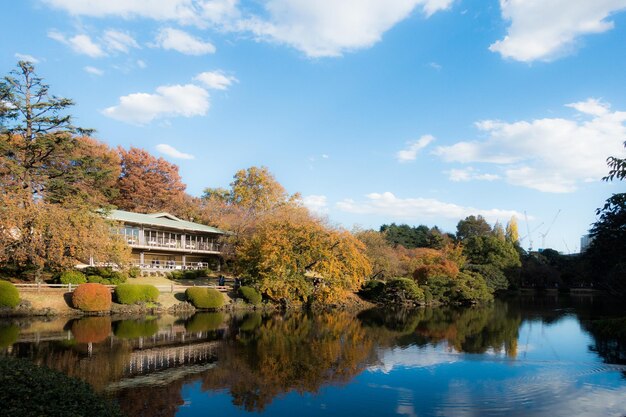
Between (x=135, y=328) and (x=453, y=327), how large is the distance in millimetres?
17728

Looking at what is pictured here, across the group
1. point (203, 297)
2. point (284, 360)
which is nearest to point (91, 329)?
point (203, 297)

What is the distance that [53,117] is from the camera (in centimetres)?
3319

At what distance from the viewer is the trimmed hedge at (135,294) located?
29297 mm

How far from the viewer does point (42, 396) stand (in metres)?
6.78

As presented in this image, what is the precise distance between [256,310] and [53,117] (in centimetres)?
2031

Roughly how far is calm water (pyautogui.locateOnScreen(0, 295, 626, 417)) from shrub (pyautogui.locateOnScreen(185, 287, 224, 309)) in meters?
5.04

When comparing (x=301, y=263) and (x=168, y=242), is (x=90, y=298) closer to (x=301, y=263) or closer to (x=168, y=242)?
(x=301, y=263)

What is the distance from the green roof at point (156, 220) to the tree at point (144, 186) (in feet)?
28.8

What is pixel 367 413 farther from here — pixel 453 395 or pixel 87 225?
pixel 87 225

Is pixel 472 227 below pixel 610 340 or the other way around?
A: the other way around

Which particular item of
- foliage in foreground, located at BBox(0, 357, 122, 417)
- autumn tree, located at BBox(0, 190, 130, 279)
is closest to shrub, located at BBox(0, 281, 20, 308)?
autumn tree, located at BBox(0, 190, 130, 279)

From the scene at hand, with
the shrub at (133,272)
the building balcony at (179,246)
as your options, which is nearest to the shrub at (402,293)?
the building balcony at (179,246)

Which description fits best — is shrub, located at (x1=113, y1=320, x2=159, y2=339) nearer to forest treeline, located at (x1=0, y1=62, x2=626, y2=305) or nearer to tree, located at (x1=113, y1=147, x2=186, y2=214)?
forest treeline, located at (x1=0, y1=62, x2=626, y2=305)

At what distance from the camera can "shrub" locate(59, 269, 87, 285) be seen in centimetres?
2972
